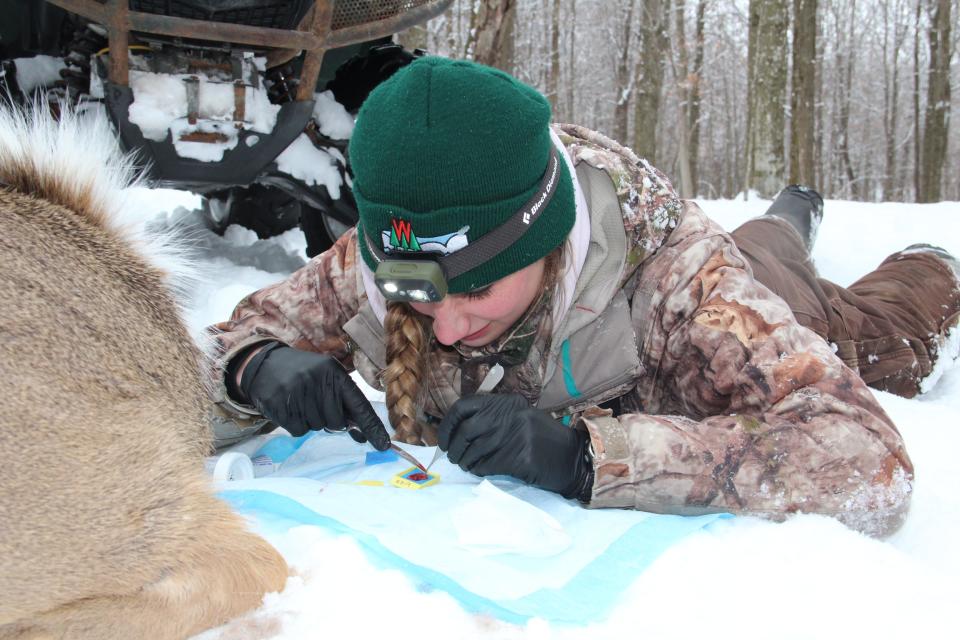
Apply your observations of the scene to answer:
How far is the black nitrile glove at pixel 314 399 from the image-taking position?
6.15ft

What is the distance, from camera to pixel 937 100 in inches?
575

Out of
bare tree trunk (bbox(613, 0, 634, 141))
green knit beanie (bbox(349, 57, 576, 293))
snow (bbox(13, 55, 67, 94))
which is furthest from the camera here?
bare tree trunk (bbox(613, 0, 634, 141))

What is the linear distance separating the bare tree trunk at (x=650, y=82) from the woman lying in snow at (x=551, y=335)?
1146cm

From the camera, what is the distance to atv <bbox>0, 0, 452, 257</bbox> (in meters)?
2.84

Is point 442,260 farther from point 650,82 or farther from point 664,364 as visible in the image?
point 650,82

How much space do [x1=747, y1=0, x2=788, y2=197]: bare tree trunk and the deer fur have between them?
8.06 m

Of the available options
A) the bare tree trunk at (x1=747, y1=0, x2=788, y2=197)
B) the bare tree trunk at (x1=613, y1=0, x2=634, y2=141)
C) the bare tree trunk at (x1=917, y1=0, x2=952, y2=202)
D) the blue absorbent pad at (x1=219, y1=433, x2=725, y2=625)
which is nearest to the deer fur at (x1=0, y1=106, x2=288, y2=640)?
the blue absorbent pad at (x1=219, y1=433, x2=725, y2=625)

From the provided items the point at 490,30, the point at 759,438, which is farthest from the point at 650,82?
the point at 759,438

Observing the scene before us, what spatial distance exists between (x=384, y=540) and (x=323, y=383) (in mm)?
616

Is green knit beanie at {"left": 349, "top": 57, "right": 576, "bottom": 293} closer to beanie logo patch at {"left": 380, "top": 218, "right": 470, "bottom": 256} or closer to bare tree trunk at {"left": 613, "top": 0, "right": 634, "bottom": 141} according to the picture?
beanie logo patch at {"left": 380, "top": 218, "right": 470, "bottom": 256}

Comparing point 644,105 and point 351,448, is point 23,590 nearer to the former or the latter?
point 351,448

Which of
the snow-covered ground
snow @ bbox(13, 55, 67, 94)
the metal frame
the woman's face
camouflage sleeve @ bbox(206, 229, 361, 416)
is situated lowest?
the snow-covered ground

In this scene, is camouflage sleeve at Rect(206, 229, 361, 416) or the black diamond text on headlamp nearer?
the black diamond text on headlamp

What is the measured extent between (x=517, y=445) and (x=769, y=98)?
7.91 m
